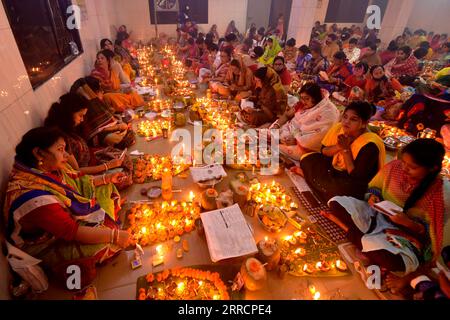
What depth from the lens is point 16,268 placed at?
1726mm

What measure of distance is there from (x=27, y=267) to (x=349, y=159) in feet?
9.78

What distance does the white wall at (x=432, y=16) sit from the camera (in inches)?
499

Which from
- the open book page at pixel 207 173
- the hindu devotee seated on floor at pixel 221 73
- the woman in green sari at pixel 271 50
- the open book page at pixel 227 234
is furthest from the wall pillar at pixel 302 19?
the open book page at pixel 227 234

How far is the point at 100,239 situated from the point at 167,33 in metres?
12.4

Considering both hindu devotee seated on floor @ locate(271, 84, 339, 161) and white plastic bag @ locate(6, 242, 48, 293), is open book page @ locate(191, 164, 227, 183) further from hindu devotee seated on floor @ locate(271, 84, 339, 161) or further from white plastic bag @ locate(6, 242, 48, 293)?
white plastic bag @ locate(6, 242, 48, 293)

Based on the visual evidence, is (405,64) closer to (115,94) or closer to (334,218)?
(334,218)

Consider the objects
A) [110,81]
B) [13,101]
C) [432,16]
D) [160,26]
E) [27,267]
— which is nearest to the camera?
[27,267]

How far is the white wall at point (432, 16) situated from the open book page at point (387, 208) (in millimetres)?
16368

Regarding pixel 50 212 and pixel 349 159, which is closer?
pixel 50 212

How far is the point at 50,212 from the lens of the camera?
5.33ft

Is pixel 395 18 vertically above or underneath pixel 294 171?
above

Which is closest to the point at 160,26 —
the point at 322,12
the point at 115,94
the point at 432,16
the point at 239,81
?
the point at 239,81

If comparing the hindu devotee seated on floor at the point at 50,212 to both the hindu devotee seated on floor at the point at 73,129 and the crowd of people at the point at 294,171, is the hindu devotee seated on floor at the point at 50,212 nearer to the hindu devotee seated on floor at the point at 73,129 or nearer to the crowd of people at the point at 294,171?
the crowd of people at the point at 294,171
